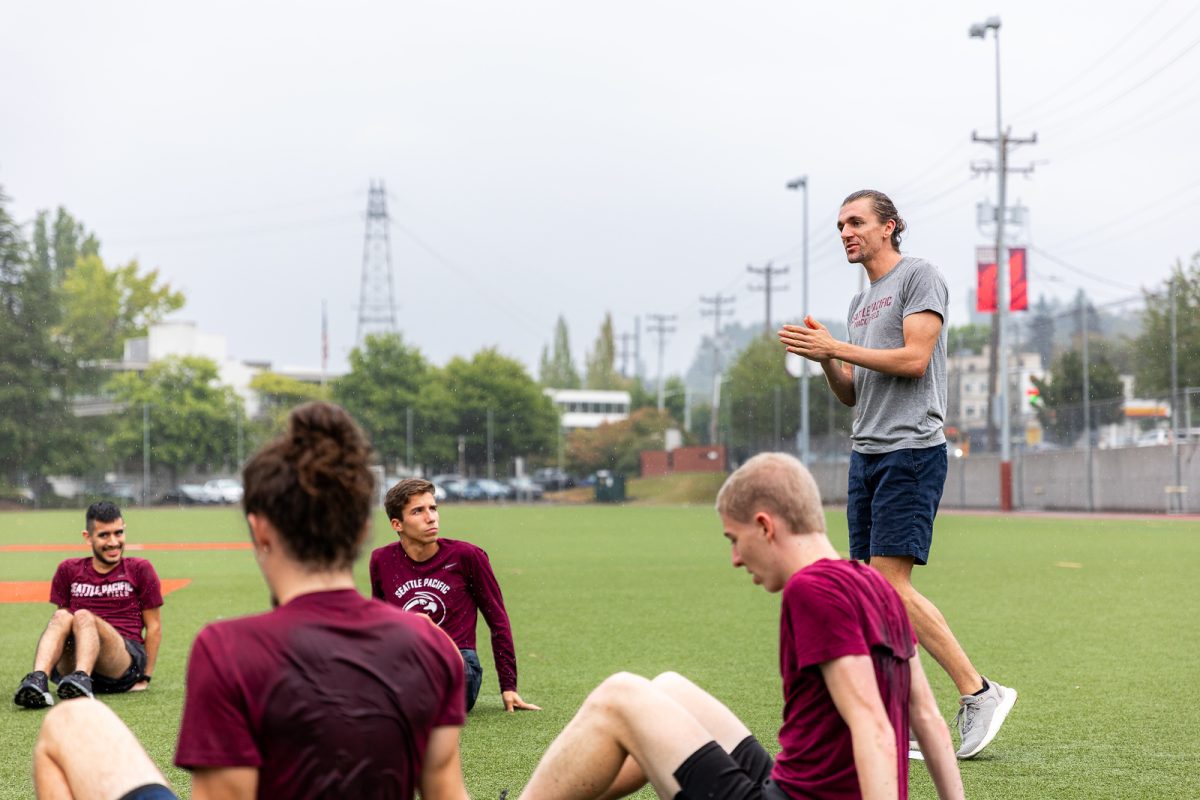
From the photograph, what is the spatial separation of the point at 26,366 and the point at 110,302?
16443mm

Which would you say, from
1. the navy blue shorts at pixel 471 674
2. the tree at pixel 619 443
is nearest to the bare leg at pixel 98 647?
the navy blue shorts at pixel 471 674

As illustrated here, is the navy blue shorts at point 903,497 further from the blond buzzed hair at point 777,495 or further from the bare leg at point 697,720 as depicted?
the blond buzzed hair at point 777,495

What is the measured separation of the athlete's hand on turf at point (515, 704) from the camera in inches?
252

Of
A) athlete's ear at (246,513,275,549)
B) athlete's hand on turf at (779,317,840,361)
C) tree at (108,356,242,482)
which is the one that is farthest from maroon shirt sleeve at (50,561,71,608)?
tree at (108,356,242,482)

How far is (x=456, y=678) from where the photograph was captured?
94.3 inches

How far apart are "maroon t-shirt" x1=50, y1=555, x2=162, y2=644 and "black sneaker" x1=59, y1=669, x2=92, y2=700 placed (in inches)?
27.0

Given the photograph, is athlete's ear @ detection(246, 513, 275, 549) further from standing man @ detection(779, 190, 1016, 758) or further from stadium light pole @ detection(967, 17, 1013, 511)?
stadium light pole @ detection(967, 17, 1013, 511)

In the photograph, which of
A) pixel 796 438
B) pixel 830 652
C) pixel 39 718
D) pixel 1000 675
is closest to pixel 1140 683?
pixel 1000 675

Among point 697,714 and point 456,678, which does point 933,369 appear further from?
point 456,678

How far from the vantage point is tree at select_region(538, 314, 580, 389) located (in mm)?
161125

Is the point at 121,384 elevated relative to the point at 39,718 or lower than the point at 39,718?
elevated

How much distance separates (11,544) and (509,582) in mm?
14428

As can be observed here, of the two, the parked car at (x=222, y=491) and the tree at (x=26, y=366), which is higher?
the tree at (x=26, y=366)

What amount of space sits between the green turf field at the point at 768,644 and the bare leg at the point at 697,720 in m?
1.27
